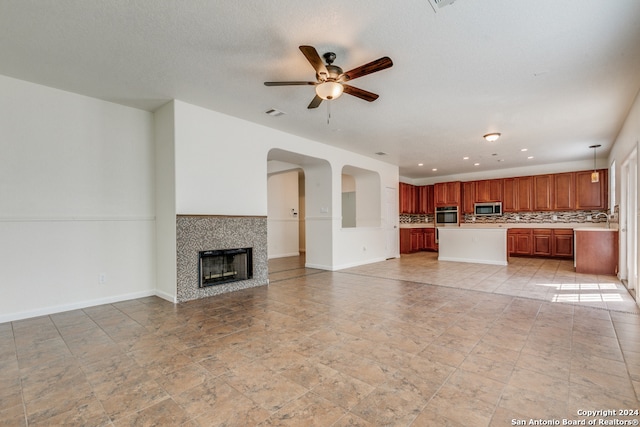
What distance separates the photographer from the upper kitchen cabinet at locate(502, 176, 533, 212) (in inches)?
345

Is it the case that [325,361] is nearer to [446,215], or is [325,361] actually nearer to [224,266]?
[224,266]

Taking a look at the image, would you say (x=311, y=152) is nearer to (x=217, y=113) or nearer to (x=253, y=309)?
(x=217, y=113)

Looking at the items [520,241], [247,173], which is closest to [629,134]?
[520,241]

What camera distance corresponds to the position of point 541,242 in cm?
837

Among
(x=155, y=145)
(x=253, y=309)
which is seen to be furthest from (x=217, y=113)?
(x=253, y=309)

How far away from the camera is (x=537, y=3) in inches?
86.4

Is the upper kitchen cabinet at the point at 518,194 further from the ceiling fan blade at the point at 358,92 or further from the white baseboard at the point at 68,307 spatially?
the white baseboard at the point at 68,307

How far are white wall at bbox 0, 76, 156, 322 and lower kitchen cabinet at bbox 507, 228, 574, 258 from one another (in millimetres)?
9099

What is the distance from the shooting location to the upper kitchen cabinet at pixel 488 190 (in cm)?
931

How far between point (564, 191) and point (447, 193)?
3.06 m

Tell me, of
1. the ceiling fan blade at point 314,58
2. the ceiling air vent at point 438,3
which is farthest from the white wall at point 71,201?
the ceiling air vent at point 438,3

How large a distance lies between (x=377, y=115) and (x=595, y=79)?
8.24 feet

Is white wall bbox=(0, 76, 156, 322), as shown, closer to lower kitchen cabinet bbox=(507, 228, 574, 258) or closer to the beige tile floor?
the beige tile floor

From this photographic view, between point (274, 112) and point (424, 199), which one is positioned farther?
point (424, 199)
